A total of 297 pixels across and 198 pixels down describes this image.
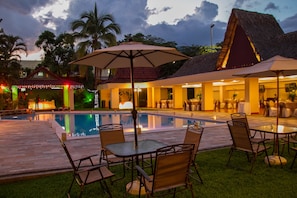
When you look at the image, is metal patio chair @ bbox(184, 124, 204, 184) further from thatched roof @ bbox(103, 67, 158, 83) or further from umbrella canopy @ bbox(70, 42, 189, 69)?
thatched roof @ bbox(103, 67, 158, 83)

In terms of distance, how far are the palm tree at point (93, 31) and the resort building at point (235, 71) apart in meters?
4.11

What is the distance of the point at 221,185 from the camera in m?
4.38

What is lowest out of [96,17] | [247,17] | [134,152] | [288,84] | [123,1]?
[134,152]

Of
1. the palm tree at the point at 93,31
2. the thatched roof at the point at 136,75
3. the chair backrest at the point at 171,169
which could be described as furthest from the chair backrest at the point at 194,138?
the thatched roof at the point at 136,75

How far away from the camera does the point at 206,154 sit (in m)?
6.46

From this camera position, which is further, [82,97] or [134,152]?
[82,97]

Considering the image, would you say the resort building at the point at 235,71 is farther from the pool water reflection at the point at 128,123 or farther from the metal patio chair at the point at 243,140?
the metal patio chair at the point at 243,140

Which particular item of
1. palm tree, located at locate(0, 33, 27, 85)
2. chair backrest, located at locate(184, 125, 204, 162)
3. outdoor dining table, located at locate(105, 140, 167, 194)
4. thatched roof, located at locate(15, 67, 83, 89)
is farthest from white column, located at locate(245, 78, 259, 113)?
palm tree, located at locate(0, 33, 27, 85)

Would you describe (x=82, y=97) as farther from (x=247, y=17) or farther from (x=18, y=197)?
(x=18, y=197)

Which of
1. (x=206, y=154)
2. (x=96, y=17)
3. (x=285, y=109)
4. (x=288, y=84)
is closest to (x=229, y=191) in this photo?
(x=206, y=154)

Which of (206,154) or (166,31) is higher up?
(166,31)

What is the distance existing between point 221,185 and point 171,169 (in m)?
1.45

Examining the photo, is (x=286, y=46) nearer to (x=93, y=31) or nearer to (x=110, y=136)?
(x=110, y=136)

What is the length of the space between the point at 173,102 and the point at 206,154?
1838 centimetres
